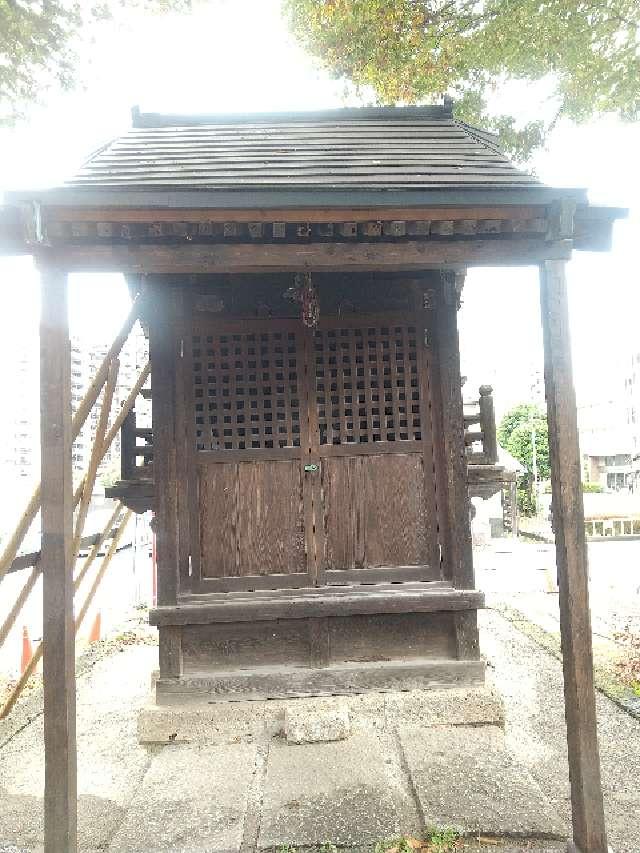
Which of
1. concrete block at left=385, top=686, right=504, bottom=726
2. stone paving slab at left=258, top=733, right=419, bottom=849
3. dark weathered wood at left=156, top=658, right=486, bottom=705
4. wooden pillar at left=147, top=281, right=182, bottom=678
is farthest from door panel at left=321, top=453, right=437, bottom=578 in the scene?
stone paving slab at left=258, top=733, right=419, bottom=849

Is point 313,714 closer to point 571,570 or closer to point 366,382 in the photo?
point 571,570

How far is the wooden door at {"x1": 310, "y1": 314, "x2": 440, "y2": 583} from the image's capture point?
503 cm

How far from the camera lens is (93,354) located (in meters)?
97.7

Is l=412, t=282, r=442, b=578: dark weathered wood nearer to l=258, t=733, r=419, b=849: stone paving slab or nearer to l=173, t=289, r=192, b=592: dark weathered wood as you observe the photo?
l=258, t=733, r=419, b=849: stone paving slab

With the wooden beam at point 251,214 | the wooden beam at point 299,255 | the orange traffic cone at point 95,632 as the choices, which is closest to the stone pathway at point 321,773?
the orange traffic cone at point 95,632

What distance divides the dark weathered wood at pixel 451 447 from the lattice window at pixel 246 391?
1.33 m

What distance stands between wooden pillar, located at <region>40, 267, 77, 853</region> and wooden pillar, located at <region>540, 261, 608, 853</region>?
2.84m

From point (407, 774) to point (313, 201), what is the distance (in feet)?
13.2

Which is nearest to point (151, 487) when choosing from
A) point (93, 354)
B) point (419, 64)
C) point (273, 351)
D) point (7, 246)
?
point (273, 351)

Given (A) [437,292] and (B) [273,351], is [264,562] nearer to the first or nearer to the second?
(B) [273,351]

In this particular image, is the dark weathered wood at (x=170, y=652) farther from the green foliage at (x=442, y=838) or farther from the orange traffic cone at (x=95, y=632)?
the orange traffic cone at (x=95, y=632)

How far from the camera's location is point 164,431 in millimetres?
4953

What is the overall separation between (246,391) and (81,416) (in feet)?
4.96

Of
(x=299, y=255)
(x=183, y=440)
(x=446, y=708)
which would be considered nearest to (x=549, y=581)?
(x=446, y=708)
